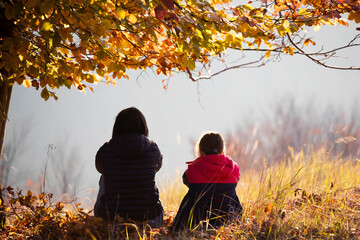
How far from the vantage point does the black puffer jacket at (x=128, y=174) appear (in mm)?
4336

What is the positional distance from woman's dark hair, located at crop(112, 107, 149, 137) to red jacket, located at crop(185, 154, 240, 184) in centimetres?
72

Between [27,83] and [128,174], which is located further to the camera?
[27,83]

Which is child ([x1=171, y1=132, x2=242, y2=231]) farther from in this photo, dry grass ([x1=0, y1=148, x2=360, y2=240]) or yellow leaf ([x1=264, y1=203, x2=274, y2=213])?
yellow leaf ([x1=264, y1=203, x2=274, y2=213])

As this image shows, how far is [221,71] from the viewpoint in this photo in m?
6.45

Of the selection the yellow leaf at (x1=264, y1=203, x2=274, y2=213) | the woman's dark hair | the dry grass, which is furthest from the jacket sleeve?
the yellow leaf at (x1=264, y1=203, x2=274, y2=213)

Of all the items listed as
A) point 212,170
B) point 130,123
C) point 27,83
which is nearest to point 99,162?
point 130,123

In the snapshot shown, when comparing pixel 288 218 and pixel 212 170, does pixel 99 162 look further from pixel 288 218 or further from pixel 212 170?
pixel 288 218

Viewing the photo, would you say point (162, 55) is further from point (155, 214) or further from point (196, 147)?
point (155, 214)

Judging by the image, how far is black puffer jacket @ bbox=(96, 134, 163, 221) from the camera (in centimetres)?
434

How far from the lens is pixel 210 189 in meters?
4.62

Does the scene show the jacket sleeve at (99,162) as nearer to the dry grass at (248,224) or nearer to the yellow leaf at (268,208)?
the dry grass at (248,224)

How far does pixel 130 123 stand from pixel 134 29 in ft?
3.53

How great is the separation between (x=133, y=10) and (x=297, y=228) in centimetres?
311

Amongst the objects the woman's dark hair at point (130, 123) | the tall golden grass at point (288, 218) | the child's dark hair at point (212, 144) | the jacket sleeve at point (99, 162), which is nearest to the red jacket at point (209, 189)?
the child's dark hair at point (212, 144)
